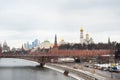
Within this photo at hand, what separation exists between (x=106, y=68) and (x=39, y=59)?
49.3 metres

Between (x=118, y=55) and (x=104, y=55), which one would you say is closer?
(x=118, y=55)

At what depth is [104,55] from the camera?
123 metres

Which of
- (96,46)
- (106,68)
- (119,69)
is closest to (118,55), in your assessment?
(106,68)

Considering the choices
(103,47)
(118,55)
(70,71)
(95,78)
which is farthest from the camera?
(103,47)

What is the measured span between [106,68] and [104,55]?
44437 mm

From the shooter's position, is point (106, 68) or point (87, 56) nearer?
point (106, 68)

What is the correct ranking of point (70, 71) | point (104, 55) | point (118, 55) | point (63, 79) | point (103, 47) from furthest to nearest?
1. point (103, 47)
2. point (104, 55)
3. point (118, 55)
4. point (70, 71)
5. point (63, 79)

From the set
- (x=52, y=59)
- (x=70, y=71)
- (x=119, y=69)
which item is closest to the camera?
(x=119, y=69)

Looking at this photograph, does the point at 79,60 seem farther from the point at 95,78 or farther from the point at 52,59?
the point at 95,78

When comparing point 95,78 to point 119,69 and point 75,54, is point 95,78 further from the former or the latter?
point 75,54

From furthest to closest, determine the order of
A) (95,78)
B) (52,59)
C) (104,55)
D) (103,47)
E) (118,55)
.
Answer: (103,47) < (52,59) < (104,55) < (118,55) < (95,78)

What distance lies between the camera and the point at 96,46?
16025 cm

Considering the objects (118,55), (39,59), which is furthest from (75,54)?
(118,55)

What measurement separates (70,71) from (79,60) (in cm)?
4578
